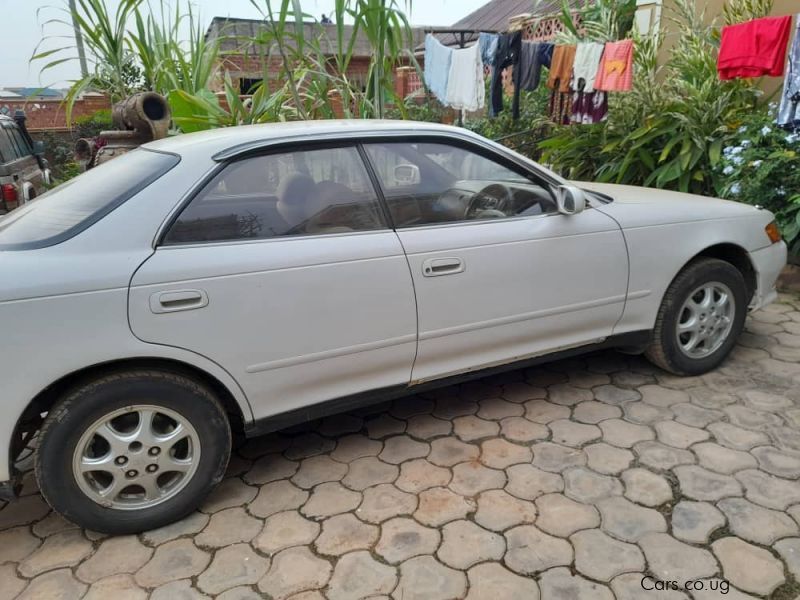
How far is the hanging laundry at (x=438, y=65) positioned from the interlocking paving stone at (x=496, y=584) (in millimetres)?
6282

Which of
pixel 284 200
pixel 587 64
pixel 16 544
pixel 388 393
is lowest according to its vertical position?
pixel 16 544

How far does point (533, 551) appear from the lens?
2076 mm

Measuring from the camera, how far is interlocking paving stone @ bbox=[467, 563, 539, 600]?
6.22 ft

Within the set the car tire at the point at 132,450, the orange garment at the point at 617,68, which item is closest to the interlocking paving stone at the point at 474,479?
the car tire at the point at 132,450

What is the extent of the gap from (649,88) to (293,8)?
376 centimetres

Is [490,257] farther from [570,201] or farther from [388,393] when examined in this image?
[388,393]

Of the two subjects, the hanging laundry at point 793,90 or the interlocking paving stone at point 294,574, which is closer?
the interlocking paving stone at point 294,574

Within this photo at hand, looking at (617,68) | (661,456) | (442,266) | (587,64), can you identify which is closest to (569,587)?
(661,456)

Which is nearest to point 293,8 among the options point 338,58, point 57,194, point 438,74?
point 338,58

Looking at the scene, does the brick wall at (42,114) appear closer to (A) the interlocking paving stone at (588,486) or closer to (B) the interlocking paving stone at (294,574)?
(B) the interlocking paving stone at (294,574)

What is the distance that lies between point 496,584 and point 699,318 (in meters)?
2.06

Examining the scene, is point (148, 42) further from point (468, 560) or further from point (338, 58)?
point (468, 560)

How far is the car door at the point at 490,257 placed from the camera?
254 cm

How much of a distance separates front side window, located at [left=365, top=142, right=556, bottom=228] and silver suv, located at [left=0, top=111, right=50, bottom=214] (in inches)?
202
